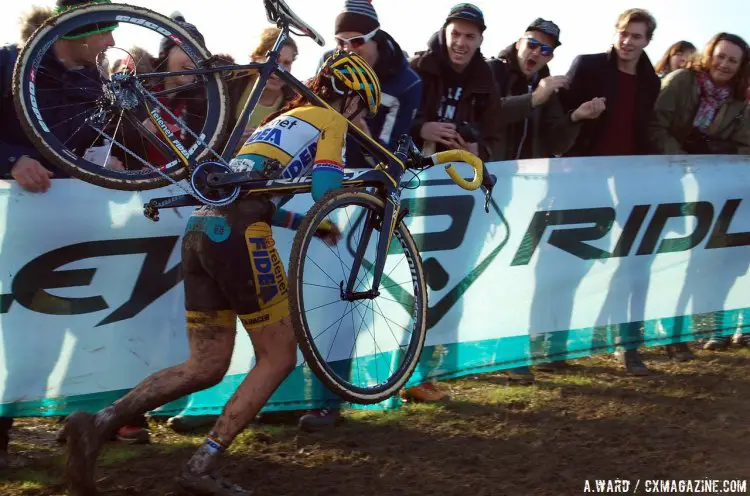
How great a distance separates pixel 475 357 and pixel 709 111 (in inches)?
127

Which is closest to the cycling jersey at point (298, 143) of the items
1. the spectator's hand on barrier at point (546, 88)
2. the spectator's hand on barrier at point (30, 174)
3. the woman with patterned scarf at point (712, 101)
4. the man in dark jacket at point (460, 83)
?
the spectator's hand on barrier at point (30, 174)

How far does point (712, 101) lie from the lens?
750cm

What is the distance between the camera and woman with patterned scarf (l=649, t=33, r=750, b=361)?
23.9ft

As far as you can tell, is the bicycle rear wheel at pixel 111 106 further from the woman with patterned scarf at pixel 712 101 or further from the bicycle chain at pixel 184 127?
the woman with patterned scarf at pixel 712 101

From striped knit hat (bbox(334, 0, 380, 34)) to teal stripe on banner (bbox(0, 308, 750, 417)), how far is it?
2277 millimetres

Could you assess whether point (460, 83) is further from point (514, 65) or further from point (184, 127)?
point (184, 127)

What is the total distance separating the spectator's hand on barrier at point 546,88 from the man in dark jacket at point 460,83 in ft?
1.63

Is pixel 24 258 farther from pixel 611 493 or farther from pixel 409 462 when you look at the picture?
pixel 611 493

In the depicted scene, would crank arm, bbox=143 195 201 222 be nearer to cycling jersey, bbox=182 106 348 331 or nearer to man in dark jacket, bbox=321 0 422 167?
cycling jersey, bbox=182 106 348 331

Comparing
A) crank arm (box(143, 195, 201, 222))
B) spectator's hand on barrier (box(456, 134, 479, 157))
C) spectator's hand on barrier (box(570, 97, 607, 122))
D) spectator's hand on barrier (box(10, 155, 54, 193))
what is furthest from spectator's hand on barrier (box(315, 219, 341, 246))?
spectator's hand on barrier (box(570, 97, 607, 122))

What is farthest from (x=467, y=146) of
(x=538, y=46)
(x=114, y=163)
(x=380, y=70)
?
(x=114, y=163)

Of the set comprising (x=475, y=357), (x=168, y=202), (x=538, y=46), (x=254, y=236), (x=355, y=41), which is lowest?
(x=475, y=357)

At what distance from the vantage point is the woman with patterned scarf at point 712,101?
7.38 meters

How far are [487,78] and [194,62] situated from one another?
2.81 m
